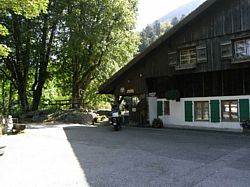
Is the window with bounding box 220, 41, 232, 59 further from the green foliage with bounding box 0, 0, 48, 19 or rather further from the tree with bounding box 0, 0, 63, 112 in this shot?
the tree with bounding box 0, 0, 63, 112

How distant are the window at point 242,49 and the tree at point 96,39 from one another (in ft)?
37.5

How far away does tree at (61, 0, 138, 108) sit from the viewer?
74.8ft

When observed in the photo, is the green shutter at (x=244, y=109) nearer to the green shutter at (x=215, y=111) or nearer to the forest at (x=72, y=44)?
the green shutter at (x=215, y=111)

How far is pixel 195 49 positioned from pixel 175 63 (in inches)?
52.8

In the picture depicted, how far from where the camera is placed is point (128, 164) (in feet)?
24.5

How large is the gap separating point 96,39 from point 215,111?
11155mm

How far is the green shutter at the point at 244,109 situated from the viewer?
1405cm

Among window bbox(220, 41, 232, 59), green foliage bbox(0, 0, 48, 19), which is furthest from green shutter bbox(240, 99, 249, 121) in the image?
green foliage bbox(0, 0, 48, 19)

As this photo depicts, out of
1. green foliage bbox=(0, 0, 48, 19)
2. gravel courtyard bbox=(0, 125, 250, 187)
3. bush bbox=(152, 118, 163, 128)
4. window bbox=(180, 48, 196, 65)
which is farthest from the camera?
bush bbox=(152, 118, 163, 128)

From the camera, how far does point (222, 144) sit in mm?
10406

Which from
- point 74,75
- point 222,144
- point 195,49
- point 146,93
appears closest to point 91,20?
point 74,75

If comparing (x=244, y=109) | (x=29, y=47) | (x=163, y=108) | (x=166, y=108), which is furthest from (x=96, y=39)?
(x=244, y=109)

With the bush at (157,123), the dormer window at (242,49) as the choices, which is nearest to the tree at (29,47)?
the bush at (157,123)

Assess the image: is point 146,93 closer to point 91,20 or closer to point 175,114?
point 175,114
